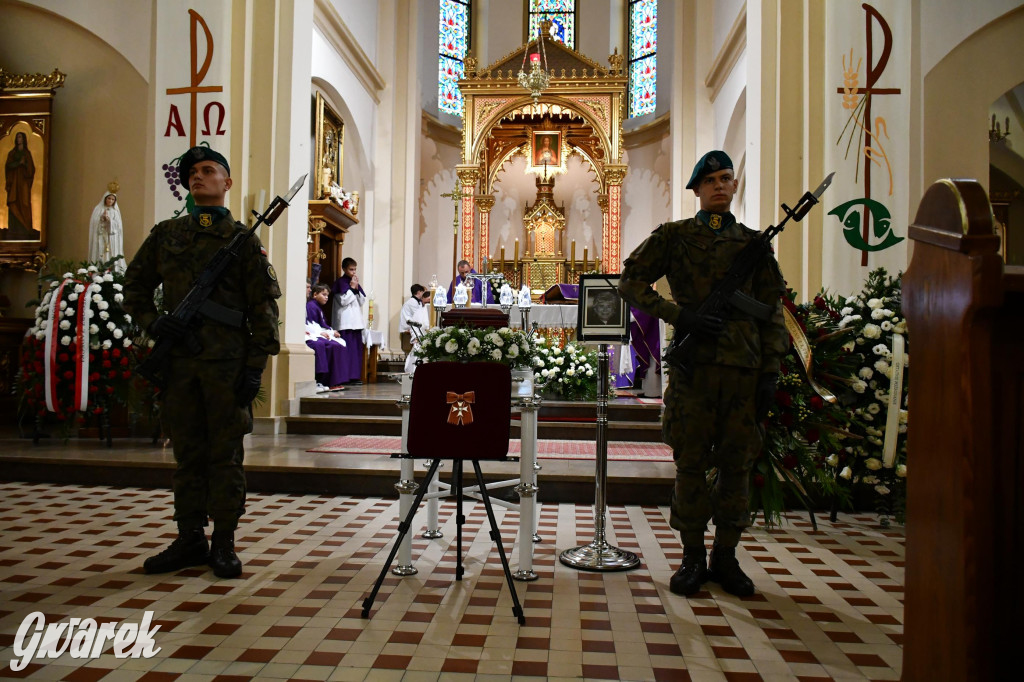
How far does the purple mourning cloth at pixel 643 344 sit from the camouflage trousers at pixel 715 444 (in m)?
5.25

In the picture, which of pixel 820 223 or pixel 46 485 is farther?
pixel 820 223

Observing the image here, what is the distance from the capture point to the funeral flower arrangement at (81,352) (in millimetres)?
6469

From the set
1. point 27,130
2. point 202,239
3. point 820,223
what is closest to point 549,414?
point 820,223

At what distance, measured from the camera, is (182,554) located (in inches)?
142

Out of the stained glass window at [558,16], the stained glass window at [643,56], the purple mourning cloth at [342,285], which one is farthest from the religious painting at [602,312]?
the stained glass window at [558,16]

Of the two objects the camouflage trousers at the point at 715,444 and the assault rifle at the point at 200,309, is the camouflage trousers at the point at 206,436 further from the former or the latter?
the camouflage trousers at the point at 715,444

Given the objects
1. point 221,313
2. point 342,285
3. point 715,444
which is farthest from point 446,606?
point 342,285

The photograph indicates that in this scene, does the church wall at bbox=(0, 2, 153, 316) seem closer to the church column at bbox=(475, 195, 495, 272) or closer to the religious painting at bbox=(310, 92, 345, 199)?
the religious painting at bbox=(310, 92, 345, 199)

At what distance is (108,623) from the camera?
290 cm

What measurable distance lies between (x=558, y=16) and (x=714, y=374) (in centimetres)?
1650

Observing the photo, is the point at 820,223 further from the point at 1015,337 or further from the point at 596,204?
the point at 596,204

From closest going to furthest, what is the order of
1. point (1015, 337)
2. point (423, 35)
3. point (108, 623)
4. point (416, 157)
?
point (1015, 337), point (108, 623), point (416, 157), point (423, 35)

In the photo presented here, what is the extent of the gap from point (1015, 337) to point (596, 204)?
15.1m

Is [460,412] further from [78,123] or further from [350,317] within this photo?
[78,123]
